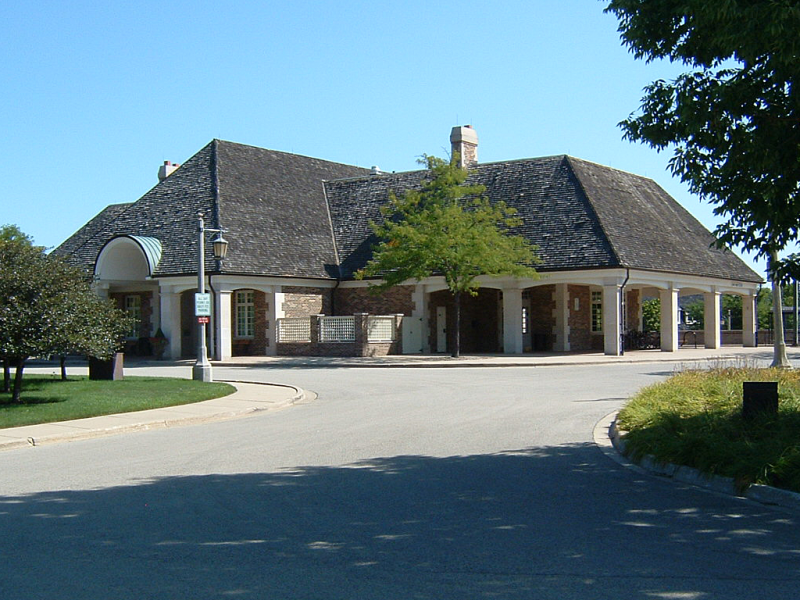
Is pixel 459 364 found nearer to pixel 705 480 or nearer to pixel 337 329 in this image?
pixel 337 329

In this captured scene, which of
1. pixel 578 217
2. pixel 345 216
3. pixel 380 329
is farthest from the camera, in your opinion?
pixel 345 216

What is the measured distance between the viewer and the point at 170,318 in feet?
116

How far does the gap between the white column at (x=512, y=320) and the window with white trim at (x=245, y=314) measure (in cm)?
1066

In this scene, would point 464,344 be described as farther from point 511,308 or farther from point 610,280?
point 610,280

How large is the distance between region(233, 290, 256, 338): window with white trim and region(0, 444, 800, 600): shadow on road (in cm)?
2752

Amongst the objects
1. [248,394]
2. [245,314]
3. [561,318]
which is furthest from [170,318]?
[248,394]

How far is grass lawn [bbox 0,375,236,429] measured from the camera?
15.2 m

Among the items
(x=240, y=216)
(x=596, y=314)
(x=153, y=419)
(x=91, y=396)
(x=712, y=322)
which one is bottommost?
(x=153, y=419)

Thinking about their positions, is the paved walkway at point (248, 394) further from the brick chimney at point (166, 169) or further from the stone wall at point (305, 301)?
the brick chimney at point (166, 169)

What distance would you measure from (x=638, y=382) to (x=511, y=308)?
13450mm

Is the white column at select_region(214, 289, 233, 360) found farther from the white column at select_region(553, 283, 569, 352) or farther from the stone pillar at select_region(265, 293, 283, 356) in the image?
the white column at select_region(553, 283, 569, 352)

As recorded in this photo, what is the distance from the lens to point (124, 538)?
7055mm

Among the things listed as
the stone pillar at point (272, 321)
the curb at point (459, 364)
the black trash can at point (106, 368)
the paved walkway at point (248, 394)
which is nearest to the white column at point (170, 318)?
the paved walkway at point (248, 394)

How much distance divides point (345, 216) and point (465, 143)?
6.72 m
